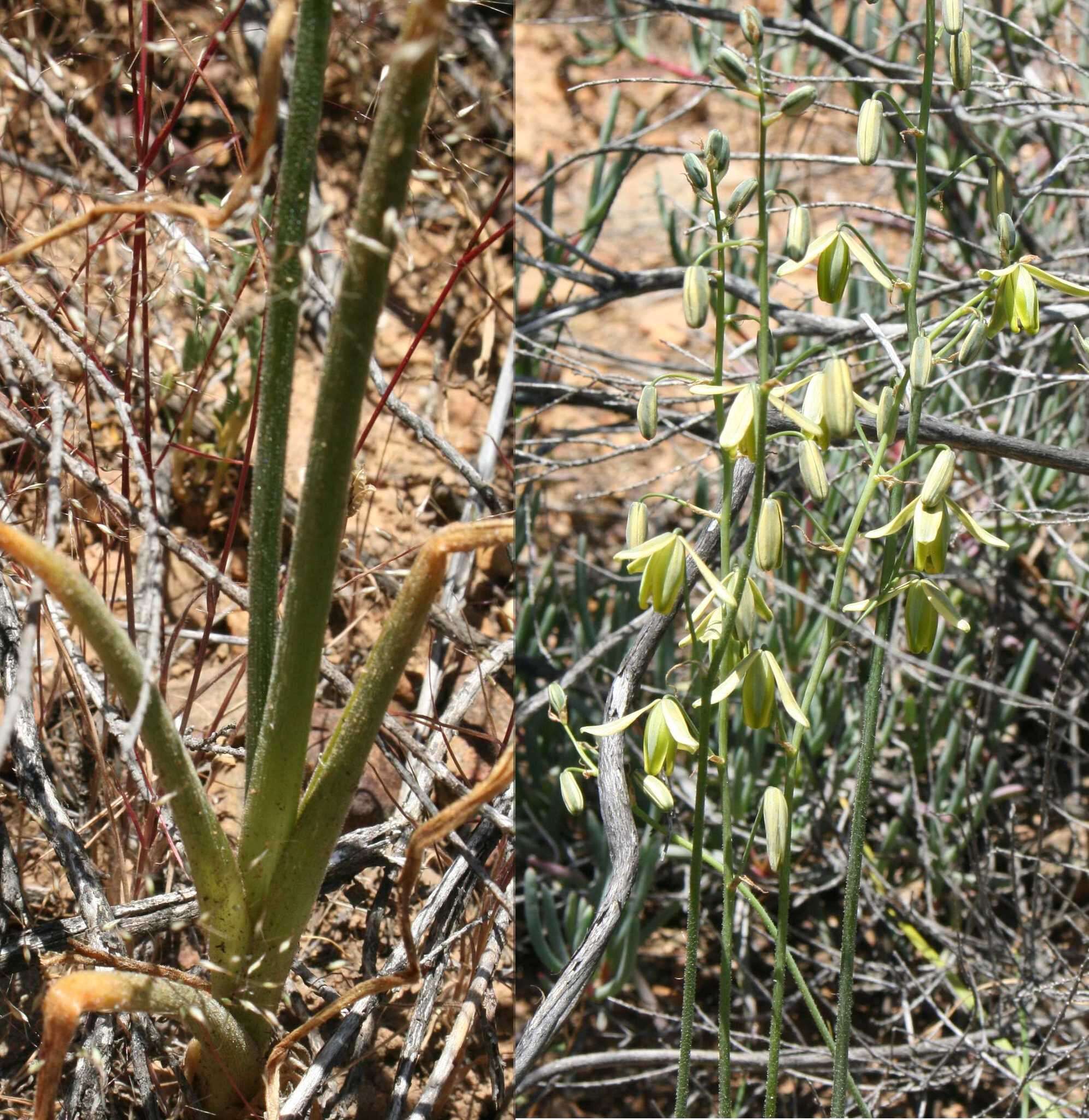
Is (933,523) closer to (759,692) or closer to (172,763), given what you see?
(759,692)

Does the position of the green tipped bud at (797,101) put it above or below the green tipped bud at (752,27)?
below

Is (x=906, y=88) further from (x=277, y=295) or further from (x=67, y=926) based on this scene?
A: (x=67, y=926)

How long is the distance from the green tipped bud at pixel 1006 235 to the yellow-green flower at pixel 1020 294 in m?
0.01

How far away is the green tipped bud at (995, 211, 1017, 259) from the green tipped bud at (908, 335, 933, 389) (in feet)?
0.30

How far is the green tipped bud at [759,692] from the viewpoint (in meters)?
0.63

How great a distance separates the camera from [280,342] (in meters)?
0.67

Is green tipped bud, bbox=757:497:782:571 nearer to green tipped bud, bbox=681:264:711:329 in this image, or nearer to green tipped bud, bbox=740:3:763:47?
green tipped bud, bbox=681:264:711:329

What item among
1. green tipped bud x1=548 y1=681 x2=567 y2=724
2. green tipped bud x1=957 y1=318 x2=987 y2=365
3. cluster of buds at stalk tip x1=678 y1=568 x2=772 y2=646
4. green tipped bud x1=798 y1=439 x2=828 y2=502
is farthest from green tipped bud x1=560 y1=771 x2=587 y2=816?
green tipped bud x1=957 y1=318 x2=987 y2=365

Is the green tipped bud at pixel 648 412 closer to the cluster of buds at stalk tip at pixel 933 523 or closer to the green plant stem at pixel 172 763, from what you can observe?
the cluster of buds at stalk tip at pixel 933 523

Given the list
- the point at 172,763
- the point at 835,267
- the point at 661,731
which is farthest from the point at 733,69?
the point at 172,763

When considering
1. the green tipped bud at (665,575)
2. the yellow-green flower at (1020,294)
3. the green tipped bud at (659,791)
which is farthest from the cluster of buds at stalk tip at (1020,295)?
the green tipped bud at (659,791)

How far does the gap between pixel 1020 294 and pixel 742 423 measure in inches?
6.7

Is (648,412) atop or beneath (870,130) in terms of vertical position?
beneath

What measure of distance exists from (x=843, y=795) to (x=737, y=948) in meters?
0.26
